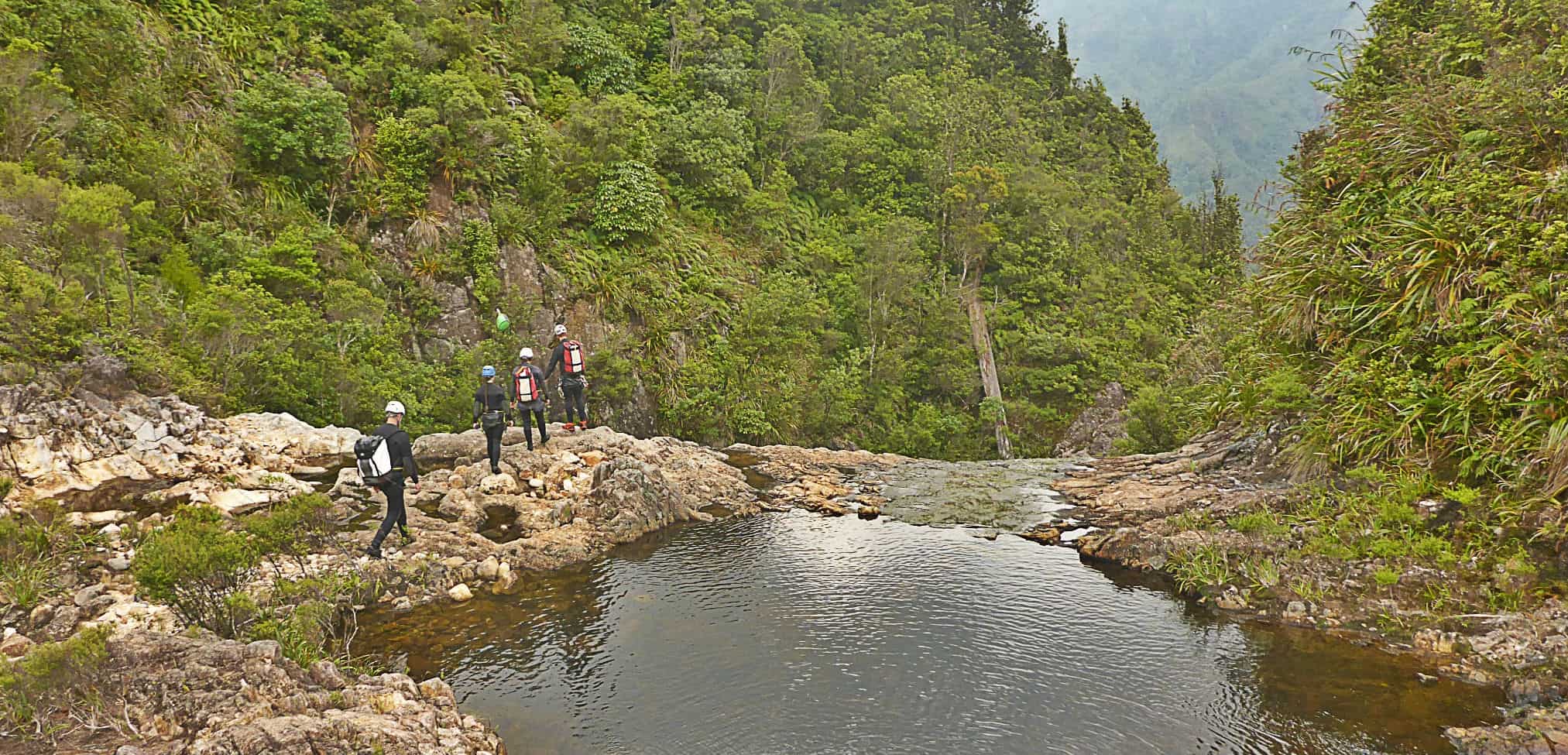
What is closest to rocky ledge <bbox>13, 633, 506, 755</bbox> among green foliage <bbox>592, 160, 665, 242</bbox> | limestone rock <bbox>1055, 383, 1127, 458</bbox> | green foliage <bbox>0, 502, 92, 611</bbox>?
green foliage <bbox>0, 502, 92, 611</bbox>

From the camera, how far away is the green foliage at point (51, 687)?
5.50m

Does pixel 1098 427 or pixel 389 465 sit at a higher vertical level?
pixel 1098 427

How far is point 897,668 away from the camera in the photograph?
7.87 metres

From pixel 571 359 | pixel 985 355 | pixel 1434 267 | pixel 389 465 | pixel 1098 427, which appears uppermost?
pixel 985 355

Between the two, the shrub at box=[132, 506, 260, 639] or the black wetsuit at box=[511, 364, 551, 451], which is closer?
the shrub at box=[132, 506, 260, 639]

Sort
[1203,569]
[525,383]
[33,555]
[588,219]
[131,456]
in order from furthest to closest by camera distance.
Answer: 1. [588,219]
2. [525,383]
3. [131,456]
4. [1203,569]
5. [33,555]

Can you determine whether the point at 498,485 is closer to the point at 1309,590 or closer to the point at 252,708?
the point at 252,708

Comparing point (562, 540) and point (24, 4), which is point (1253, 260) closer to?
point (562, 540)

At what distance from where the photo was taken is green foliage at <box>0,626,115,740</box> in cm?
550

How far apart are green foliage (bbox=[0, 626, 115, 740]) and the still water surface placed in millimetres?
2656

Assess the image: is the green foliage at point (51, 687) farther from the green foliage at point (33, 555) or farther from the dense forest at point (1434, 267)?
the dense forest at point (1434, 267)

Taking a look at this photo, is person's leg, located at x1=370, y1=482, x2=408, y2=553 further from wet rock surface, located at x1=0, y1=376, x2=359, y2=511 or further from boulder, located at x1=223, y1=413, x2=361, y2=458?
boulder, located at x1=223, y1=413, x2=361, y2=458

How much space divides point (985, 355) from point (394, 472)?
87.6ft

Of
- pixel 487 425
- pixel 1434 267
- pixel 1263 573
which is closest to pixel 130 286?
A: pixel 487 425
